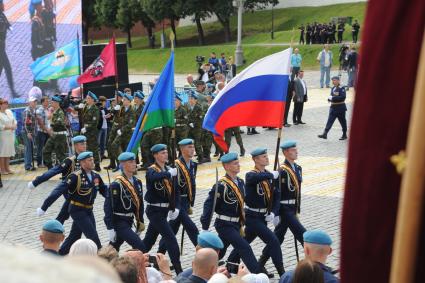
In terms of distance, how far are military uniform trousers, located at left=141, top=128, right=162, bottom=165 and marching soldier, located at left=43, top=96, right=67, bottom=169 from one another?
1713 mm

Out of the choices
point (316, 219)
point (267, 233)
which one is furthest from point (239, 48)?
point (267, 233)

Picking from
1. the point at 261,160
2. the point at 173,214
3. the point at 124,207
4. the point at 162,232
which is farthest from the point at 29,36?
the point at 261,160

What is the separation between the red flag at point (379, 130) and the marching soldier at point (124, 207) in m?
8.77

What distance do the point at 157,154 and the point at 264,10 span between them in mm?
55110

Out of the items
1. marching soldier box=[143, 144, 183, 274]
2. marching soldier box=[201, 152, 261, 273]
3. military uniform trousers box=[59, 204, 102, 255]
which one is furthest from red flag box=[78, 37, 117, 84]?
marching soldier box=[201, 152, 261, 273]

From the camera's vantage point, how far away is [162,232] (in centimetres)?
1039

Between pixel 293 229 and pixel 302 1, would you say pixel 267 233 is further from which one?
pixel 302 1

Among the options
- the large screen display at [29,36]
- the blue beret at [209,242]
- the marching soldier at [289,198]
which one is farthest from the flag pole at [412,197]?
the large screen display at [29,36]

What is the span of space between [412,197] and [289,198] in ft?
31.7

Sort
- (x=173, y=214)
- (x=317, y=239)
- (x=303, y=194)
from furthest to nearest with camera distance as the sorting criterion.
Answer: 1. (x=303, y=194)
2. (x=173, y=214)
3. (x=317, y=239)

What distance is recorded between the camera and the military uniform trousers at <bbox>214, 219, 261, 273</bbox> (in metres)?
9.57

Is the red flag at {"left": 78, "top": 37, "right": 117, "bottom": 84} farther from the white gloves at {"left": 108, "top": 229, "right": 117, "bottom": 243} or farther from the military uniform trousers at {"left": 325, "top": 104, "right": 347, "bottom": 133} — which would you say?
the white gloves at {"left": 108, "top": 229, "right": 117, "bottom": 243}

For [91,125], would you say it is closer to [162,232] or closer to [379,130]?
[162,232]

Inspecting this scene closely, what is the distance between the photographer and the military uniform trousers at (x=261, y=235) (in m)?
9.82
